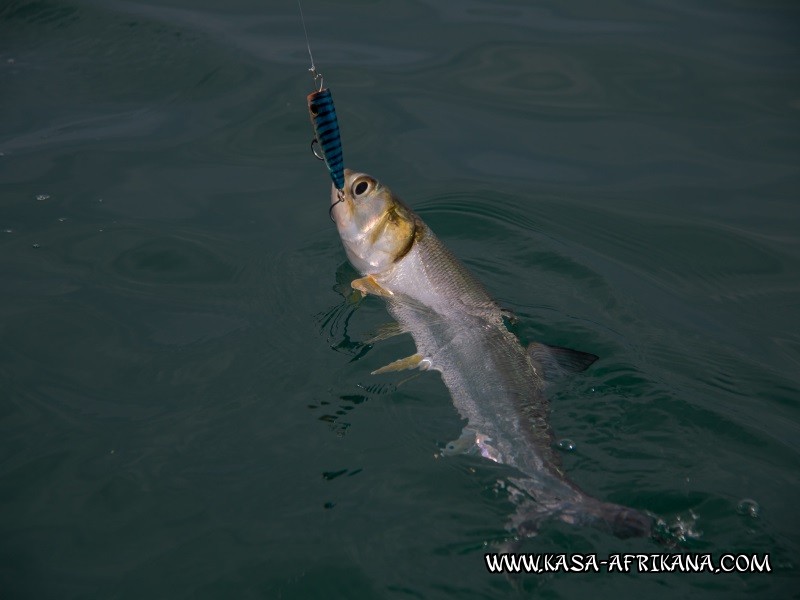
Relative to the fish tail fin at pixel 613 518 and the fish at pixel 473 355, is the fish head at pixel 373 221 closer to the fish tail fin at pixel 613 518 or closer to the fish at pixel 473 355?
the fish at pixel 473 355

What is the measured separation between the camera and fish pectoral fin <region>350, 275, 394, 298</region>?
531 cm

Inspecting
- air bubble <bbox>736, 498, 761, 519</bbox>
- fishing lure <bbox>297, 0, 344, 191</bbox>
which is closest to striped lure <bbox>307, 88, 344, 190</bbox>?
fishing lure <bbox>297, 0, 344, 191</bbox>

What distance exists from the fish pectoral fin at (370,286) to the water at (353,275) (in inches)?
8.3

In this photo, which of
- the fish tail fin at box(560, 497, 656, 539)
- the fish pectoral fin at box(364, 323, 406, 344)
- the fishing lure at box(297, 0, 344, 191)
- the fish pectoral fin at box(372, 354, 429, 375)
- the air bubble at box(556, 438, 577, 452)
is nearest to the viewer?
the fish tail fin at box(560, 497, 656, 539)

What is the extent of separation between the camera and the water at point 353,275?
387 cm

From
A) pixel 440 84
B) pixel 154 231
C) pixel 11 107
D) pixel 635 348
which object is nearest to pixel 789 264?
pixel 635 348

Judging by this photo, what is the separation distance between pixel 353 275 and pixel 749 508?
3.17m

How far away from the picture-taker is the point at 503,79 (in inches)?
349

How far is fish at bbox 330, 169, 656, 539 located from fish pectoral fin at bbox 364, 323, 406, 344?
0.02 m

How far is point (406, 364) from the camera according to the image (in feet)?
15.9

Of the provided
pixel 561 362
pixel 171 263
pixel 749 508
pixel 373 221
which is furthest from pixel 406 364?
pixel 171 263

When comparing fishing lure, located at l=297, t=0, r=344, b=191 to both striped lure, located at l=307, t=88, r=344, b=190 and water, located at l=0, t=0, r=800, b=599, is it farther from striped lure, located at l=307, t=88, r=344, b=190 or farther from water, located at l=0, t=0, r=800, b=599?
water, located at l=0, t=0, r=800, b=599

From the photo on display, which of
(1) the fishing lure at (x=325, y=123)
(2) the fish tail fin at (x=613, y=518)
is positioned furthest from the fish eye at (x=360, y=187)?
(2) the fish tail fin at (x=613, y=518)

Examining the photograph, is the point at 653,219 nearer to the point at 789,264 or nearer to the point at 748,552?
the point at 789,264
